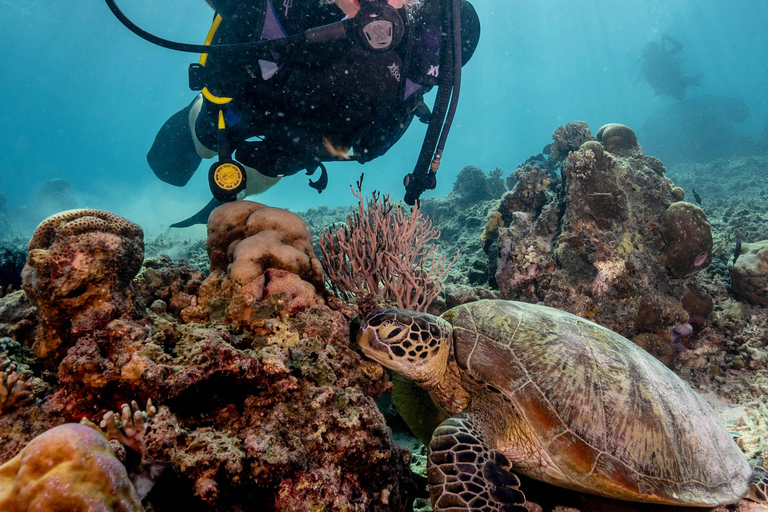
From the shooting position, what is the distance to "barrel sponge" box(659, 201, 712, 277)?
13.6ft

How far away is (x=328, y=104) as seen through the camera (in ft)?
12.6

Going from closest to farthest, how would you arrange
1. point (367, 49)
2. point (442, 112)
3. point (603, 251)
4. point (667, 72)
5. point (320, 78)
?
point (367, 49) < point (320, 78) < point (442, 112) < point (603, 251) < point (667, 72)

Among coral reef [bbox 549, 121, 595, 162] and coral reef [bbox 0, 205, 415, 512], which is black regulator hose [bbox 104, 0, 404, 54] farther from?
coral reef [bbox 549, 121, 595, 162]

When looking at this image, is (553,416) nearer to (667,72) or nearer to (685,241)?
(685,241)

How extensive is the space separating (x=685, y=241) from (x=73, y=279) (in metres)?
6.31

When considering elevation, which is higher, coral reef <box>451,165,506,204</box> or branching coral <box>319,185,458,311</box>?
coral reef <box>451,165,506,204</box>

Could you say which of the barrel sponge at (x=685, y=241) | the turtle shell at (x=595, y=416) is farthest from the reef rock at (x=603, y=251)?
the turtle shell at (x=595, y=416)

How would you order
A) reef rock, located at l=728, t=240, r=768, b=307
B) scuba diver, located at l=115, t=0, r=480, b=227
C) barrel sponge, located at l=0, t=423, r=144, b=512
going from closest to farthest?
barrel sponge, located at l=0, t=423, r=144, b=512 → scuba diver, located at l=115, t=0, r=480, b=227 → reef rock, located at l=728, t=240, r=768, b=307

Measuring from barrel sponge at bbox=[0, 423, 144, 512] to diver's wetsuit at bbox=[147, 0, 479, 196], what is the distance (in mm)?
3631

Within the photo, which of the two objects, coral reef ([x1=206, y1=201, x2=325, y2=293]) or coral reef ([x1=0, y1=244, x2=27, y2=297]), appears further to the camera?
coral reef ([x1=0, y1=244, x2=27, y2=297])

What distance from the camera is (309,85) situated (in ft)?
12.0

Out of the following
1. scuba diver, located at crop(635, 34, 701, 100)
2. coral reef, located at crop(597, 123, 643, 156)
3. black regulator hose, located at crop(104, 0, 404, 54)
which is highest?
scuba diver, located at crop(635, 34, 701, 100)

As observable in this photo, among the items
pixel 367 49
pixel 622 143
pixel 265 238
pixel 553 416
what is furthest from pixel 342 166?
pixel 553 416

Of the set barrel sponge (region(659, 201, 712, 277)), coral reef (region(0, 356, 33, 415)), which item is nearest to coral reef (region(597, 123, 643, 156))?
barrel sponge (region(659, 201, 712, 277))
